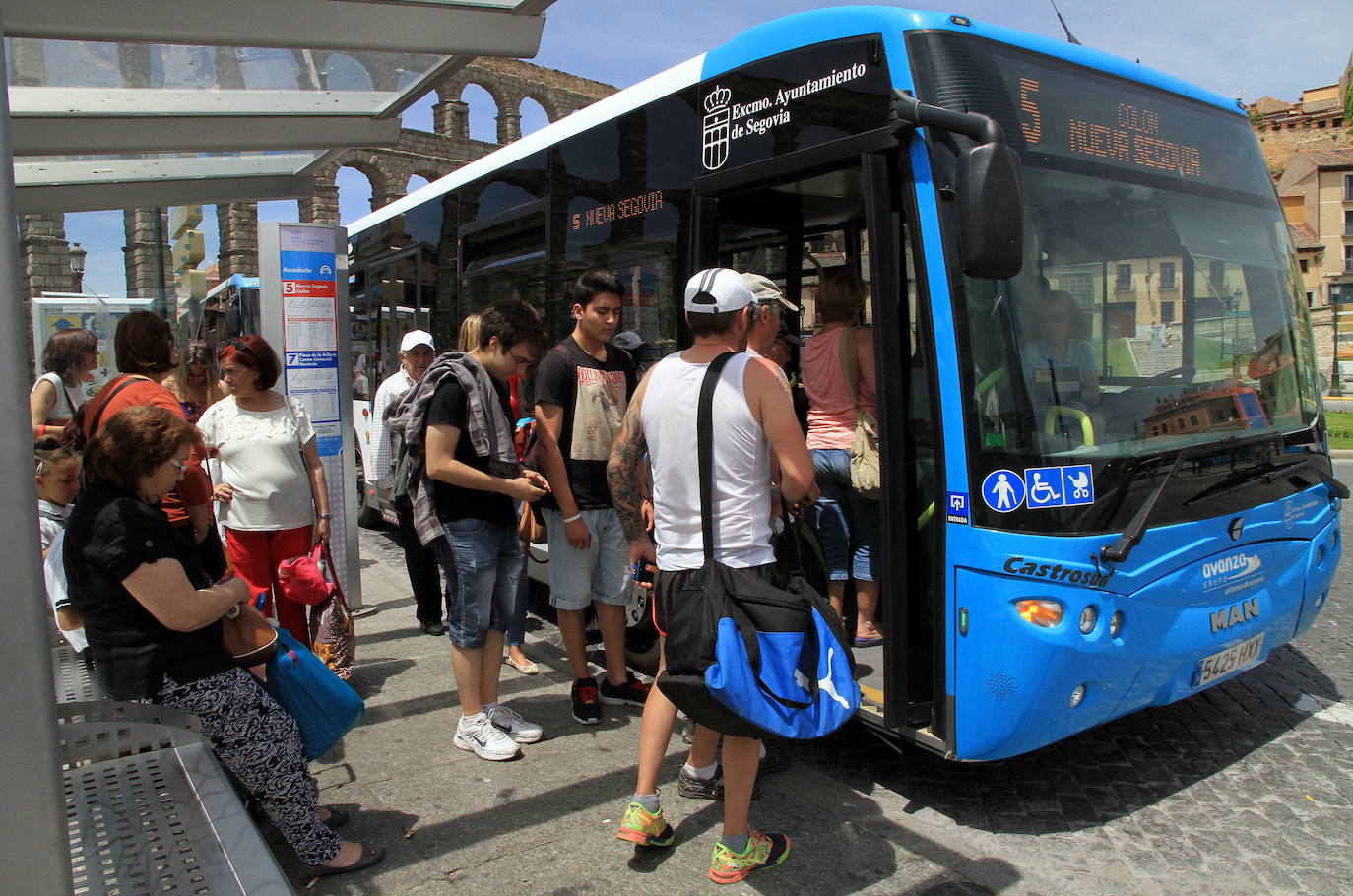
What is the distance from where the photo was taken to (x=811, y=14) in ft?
12.5

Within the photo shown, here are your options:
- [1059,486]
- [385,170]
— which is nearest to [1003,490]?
[1059,486]

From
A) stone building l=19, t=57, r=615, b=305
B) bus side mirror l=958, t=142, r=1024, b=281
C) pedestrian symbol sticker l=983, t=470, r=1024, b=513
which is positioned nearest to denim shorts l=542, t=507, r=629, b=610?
pedestrian symbol sticker l=983, t=470, r=1024, b=513

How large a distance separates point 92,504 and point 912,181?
9.26 ft

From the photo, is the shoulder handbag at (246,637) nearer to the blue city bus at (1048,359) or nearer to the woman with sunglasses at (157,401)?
the woman with sunglasses at (157,401)

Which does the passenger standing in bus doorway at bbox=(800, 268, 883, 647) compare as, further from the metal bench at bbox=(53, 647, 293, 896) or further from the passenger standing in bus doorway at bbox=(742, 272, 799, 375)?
the metal bench at bbox=(53, 647, 293, 896)

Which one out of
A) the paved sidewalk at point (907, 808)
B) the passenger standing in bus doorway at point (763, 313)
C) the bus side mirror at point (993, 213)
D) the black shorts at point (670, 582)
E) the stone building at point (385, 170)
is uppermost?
the stone building at point (385, 170)

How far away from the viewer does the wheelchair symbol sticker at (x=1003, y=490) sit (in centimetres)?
321

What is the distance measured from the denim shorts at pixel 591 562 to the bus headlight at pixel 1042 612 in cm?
188

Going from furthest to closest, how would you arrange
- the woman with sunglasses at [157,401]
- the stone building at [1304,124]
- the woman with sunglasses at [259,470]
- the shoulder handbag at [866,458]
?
the stone building at [1304,124]
the woman with sunglasses at [259,470]
the shoulder handbag at [866,458]
the woman with sunglasses at [157,401]

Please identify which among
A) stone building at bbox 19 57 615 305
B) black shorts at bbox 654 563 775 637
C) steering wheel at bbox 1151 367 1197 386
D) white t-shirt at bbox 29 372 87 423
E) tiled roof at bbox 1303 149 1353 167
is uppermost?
tiled roof at bbox 1303 149 1353 167

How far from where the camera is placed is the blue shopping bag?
315cm

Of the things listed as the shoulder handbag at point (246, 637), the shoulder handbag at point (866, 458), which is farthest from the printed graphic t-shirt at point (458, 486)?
the shoulder handbag at point (866, 458)

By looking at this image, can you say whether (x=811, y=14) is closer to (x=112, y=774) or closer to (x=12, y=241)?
(x=12, y=241)

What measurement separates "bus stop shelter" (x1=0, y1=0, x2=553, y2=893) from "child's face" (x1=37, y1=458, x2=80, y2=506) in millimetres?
1339
